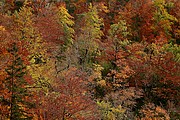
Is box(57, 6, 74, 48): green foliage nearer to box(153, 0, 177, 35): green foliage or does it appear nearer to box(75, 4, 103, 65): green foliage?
box(75, 4, 103, 65): green foliage

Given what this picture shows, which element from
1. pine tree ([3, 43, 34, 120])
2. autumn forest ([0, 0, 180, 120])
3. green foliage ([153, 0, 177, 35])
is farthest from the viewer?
green foliage ([153, 0, 177, 35])

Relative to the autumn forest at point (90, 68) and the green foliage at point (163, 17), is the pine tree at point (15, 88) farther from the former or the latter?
the green foliage at point (163, 17)

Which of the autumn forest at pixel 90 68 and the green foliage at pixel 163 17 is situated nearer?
the autumn forest at pixel 90 68

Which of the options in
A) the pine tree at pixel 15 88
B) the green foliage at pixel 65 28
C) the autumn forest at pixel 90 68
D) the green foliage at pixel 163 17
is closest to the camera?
the pine tree at pixel 15 88

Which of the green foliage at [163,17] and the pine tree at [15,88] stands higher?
the green foliage at [163,17]

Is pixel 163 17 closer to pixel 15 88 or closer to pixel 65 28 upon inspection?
pixel 65 28

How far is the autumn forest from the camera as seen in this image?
29750 mm

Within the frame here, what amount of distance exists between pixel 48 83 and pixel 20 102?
8.57m

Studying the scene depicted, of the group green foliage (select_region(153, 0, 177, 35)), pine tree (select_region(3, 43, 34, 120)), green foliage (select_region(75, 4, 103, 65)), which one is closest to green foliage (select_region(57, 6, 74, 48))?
green foliage (select_region(75, 4, 103, 65))

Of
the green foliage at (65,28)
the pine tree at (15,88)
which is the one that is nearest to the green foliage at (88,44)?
the green foliage at (65,28)

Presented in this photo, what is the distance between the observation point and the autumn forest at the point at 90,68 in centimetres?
2975

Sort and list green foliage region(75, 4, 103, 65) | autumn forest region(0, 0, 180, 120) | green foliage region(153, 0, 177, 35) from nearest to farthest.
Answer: autumn forest region(0, 0, 180, 120), green foliage region(75, 4, 103, 65), green foliage region(153, 0, 177, 35)

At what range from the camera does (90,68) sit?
4288cm

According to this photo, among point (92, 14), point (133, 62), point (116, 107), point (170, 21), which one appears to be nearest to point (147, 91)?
point (133, 62)
